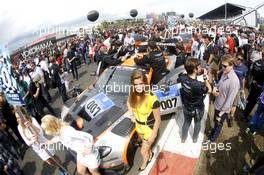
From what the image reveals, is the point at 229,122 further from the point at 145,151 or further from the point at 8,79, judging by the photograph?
the point at 8,79

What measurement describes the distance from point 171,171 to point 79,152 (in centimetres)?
205

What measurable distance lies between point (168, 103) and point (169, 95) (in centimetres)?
23

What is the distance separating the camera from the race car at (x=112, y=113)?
4.71m

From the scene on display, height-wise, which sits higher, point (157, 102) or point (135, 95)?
point (135, 95)

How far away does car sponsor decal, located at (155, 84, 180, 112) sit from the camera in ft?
20.5

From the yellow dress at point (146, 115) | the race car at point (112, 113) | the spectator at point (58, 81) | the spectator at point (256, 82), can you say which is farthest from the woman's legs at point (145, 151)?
the spectator at point (58, 81)

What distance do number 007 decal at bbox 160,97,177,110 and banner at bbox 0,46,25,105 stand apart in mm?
3387

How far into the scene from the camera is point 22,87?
26.5 feet

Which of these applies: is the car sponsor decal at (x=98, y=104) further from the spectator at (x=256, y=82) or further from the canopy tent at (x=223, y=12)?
the canopy tent at (x=223, y=12)

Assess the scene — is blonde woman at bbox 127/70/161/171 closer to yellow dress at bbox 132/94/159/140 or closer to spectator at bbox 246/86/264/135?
yellow dress at bbox 132/94/159/140

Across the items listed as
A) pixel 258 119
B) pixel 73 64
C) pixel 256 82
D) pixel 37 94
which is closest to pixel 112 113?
pixel 258 119

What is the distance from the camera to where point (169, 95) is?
6246 millimetres

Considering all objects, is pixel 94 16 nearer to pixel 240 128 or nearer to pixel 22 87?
pixel 22 87

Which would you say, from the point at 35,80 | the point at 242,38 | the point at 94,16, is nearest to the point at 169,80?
the point at 35,80
